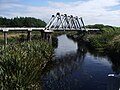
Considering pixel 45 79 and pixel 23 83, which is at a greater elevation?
pixel 23 83

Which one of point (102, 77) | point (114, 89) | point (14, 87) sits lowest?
point (102, 77)

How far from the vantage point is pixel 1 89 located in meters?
19.3

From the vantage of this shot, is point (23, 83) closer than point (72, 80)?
Yes

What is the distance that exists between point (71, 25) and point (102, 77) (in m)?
85.5

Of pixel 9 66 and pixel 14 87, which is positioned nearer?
pixel 14 87

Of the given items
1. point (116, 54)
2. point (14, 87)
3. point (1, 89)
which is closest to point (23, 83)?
point (14, 87)

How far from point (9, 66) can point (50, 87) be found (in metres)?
9.48

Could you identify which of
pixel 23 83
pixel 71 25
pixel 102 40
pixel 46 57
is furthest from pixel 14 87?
pixel 71 25

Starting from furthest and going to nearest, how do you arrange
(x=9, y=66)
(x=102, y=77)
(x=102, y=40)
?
(x=102, y=40)
(x=102, y=77)
(x=9, y=66)

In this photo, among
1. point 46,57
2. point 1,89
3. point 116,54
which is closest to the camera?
point 1,89

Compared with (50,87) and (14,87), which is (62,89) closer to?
(50,87)

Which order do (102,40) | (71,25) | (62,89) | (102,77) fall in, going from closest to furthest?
(62,89) < (102,77) < (102,40) < (71,25)

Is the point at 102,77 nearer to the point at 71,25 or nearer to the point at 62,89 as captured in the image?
the point at 62,89

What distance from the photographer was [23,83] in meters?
22.8
